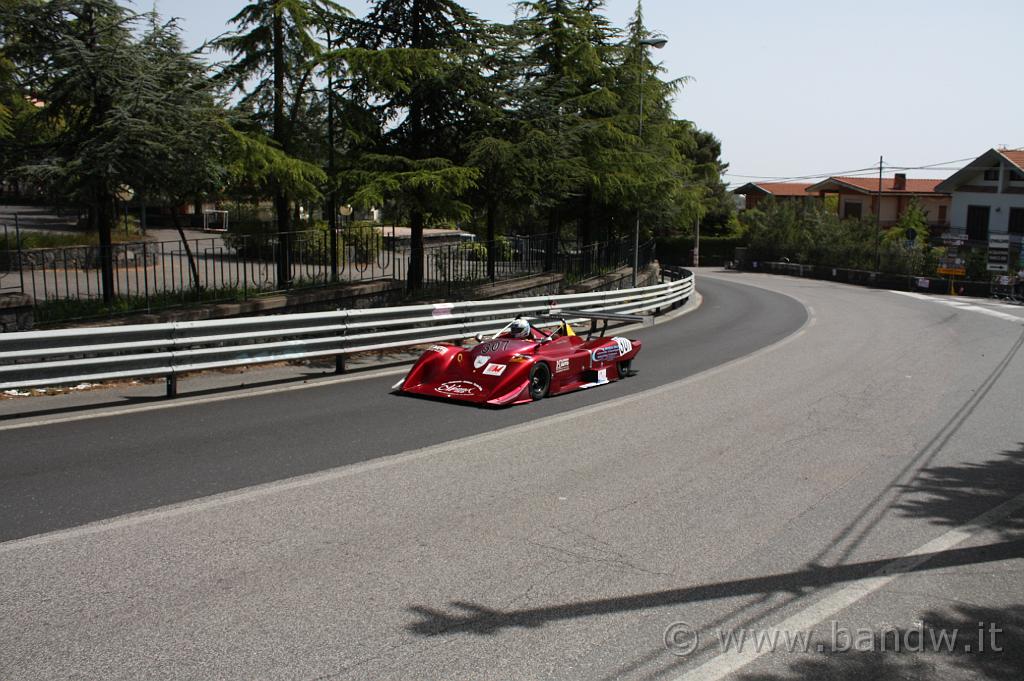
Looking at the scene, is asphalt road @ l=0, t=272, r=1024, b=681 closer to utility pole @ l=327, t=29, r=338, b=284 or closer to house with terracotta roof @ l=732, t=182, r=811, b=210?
utility pole @ l=327, t=29, r=338, b=284

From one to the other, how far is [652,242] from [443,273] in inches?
788

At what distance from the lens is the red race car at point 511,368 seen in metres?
10.7

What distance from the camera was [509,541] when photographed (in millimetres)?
6066

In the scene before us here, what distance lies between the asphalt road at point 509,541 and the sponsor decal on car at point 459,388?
0.32 metres

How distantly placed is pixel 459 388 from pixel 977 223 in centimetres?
5340

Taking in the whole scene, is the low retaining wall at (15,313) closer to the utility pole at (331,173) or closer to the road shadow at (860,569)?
the utility pole at (331,173)

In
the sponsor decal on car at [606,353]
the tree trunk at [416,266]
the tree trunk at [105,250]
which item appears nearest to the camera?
the sponsor decal on car at [606,353]

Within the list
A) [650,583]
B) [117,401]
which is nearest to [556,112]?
[117,401]

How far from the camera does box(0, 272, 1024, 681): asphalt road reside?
14.8ft

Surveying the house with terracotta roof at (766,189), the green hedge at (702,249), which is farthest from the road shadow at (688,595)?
the house with terracotta roof at (766,189)

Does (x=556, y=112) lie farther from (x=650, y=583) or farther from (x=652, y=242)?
(x=652, y=242)

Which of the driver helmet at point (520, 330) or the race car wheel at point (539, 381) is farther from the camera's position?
the driver helmet at point (520, 330)

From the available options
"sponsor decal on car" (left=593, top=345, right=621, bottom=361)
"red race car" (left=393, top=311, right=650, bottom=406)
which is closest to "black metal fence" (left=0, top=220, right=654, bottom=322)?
"red race car" (left=393, top=311, right=650, bottom=406)

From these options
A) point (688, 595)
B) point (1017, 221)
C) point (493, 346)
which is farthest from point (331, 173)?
point (1017, 221)
